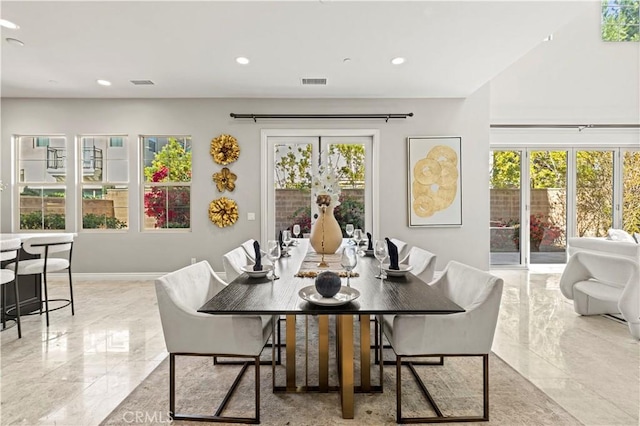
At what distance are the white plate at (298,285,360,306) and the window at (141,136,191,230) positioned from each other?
4.02 meters

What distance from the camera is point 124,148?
523 centimetres

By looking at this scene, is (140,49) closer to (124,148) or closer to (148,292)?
(124,148)

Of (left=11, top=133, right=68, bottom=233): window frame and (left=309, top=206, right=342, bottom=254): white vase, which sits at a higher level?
(left=11, top=133, right=68, bottom=233): window frame

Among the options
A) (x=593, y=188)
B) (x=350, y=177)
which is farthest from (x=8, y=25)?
(x=593, y=188)

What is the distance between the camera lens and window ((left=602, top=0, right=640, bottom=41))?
607 centimetres

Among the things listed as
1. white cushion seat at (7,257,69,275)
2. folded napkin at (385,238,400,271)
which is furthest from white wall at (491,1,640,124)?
white cushion seat at (7,257,69,275)

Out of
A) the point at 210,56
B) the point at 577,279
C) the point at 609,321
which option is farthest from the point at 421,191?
the point at 210,56

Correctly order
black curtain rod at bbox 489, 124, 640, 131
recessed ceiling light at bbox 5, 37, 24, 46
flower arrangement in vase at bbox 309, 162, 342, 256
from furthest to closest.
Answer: black curtain rod at bbox 489, 124, 640, 131 < recessed ceiling light at bbox 5, 37, 24, 46 < flower arrangement in vase at bbox 309, 162, 342, 256

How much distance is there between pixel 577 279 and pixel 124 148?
6151mm

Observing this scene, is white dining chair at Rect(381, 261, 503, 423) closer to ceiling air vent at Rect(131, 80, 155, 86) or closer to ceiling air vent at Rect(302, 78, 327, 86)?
ceiling air vent at Rect(302, 78, 327, 86)

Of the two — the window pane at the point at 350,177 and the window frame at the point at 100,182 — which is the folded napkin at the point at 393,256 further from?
the window frame at the point at 100,182

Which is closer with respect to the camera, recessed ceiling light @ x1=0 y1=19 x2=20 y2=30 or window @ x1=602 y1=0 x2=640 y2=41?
recessed ceiling light @ x1=0 y1=19 x2=20 y2=30

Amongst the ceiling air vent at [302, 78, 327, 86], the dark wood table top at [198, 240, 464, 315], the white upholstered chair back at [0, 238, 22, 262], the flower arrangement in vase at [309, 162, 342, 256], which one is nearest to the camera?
the dark wood table top at [198, 240, 464, 315]

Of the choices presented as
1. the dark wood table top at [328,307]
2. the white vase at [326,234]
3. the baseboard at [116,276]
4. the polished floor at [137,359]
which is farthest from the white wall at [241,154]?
the dark wood table top at [328,307]
